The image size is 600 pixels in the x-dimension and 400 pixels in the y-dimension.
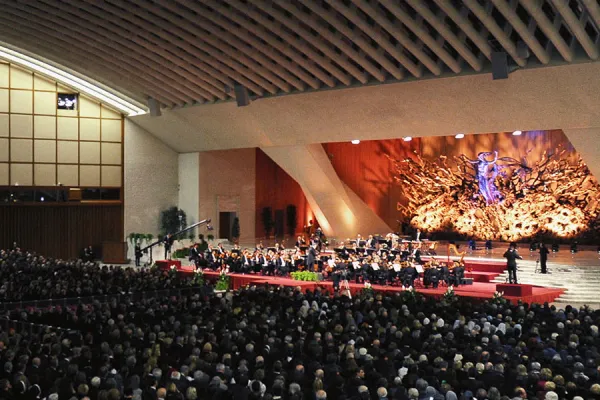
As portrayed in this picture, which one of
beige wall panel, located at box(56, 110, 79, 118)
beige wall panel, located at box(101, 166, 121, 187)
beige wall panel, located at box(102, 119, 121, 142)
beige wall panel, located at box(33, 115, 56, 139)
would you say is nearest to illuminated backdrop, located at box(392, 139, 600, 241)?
beige wall panel, located at box(101, 166, 121, 187)

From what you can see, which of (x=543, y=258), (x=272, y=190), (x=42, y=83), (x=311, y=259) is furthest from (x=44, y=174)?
(x=543, y=258)

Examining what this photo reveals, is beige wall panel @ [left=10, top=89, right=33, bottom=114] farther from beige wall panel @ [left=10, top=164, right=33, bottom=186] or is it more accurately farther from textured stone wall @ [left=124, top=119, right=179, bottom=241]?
textured stone wall @ [left=124, top=119, right=179, bottom=241]

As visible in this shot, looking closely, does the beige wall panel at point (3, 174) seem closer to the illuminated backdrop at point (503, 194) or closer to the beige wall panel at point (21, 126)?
the beige wall panel at point (21, 126)

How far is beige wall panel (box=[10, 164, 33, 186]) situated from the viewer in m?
32.0

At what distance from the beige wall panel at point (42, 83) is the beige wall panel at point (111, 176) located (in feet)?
12.8

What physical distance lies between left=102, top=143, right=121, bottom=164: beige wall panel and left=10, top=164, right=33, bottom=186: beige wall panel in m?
3.01

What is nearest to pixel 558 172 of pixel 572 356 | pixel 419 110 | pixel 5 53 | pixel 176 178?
pixel 419 110

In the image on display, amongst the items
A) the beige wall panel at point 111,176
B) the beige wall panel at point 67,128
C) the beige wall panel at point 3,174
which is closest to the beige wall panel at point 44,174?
the beige wall panel at point 3,174

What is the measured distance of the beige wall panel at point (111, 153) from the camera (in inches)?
1326

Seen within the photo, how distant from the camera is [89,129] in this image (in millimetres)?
33219

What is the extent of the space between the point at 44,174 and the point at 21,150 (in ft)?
4.28

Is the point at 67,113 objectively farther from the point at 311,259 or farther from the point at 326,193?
the point at 311,259

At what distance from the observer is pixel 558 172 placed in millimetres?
29828

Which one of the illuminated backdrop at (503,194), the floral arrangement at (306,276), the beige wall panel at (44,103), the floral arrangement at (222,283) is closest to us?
the floral arrangement at (306,276)
